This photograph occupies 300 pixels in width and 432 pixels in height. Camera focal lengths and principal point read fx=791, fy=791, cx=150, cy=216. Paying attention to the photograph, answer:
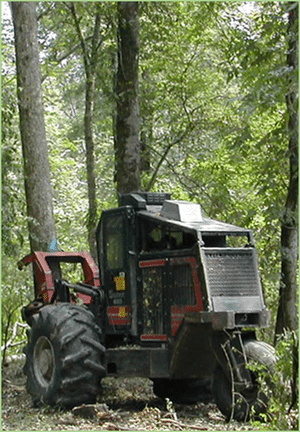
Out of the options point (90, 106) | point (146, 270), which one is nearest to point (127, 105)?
point (90, 106)

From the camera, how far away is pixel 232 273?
31.5 feet

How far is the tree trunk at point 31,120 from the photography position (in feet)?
45.6

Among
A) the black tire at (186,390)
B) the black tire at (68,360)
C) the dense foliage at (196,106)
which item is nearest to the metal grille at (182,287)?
the black tire at (68,360)

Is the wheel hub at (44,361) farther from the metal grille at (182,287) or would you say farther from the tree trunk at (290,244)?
the tree trunk at (290,244)

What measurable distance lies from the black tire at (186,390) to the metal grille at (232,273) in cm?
211

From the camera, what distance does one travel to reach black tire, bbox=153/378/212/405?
11094 millimetres

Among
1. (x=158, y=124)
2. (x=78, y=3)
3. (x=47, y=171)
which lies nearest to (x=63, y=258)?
(x=47, y=171)

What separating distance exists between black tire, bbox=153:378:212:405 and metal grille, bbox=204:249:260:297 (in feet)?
6.91

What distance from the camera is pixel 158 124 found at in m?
21.1

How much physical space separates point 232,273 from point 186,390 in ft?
7.96

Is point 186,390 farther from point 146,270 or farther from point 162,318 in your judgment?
point 146,270

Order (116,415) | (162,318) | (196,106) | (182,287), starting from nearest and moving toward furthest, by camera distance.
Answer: (116,415) < (182,287) < (162,318) < (196,106)

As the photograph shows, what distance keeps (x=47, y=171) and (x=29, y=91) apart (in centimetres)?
145

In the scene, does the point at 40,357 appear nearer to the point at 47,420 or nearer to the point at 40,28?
the point at 47,420
